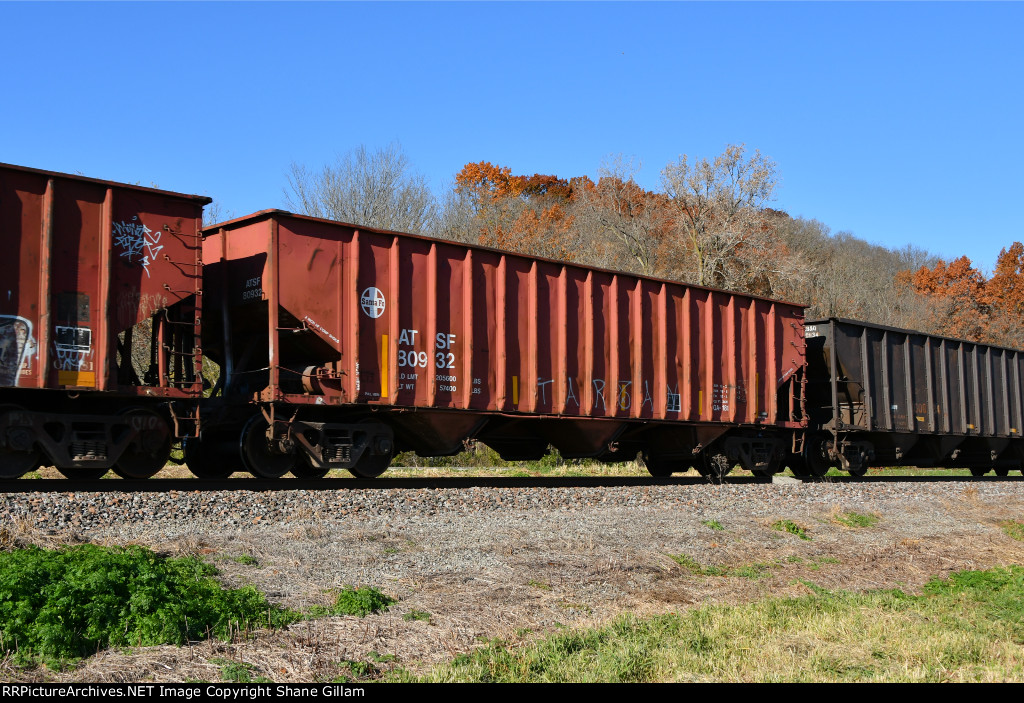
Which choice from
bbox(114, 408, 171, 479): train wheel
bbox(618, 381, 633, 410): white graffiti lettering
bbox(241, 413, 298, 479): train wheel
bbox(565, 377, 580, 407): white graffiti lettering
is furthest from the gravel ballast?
bbox(618, 381, 633, 410): white graffiti lettering

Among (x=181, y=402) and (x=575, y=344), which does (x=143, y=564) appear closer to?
(x=181, y=402)

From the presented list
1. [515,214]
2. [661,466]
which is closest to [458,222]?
[515,214]

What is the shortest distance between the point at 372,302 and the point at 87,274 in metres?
3.72

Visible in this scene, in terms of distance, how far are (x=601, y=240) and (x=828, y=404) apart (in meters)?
27.3

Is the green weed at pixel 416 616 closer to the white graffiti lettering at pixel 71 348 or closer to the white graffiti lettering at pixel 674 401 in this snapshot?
the white graffiti lettering at pixel 71 348

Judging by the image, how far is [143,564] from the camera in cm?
606

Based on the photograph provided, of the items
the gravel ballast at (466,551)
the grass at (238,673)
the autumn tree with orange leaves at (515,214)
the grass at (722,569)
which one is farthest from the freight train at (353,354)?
the autumn tree with orange leaves at (515,214)

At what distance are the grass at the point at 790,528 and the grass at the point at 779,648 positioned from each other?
10.7ft

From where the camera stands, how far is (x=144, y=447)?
11.0m

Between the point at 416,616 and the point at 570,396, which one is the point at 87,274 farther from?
the point at 570,396

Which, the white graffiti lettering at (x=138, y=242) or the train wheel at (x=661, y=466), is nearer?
the white graffiti lettering at (x=138, y=242)

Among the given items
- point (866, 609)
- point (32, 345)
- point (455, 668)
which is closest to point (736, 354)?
point (866, 609)

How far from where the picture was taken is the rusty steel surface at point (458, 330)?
39.1 feet

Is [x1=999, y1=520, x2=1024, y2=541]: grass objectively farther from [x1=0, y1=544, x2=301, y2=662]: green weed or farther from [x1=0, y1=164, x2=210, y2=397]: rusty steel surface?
[x1=0, y1=164, x2=210, y2=397]: rusty steel surface
